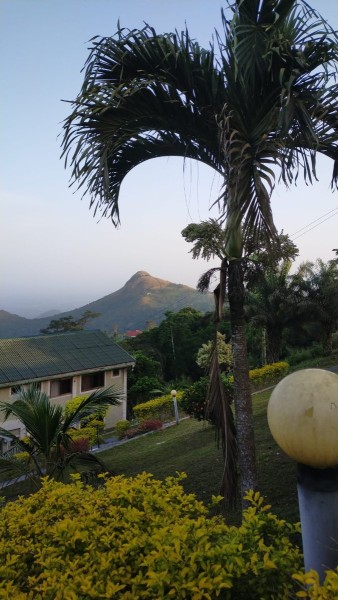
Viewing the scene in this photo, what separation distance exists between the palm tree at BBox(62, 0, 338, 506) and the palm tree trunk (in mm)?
11

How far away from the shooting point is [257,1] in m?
3.57

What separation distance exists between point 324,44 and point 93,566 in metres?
4.32

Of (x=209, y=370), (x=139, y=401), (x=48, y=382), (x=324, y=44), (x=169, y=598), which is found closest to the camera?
(x=169, y=598)

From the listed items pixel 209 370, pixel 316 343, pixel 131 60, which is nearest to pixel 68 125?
pixel 131 60

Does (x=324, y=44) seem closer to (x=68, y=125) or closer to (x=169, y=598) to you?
(x=68, y=125)

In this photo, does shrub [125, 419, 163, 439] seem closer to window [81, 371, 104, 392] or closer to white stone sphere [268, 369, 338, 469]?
window [81, 371, 104, 392]

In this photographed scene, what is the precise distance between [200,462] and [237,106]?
7527 millimetres

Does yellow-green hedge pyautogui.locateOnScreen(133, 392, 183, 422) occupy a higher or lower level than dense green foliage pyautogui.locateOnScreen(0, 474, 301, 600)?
lower

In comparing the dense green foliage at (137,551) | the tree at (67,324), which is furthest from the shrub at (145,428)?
the tree at (67,324)

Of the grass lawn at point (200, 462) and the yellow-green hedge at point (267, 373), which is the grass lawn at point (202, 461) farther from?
the yellow-green hedge at point (267, 373)

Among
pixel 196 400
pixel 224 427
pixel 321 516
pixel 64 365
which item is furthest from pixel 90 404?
pixel 64 365

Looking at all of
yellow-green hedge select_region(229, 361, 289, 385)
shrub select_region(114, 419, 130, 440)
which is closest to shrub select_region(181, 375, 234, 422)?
shrub select_region(114, 419, 130, 440)

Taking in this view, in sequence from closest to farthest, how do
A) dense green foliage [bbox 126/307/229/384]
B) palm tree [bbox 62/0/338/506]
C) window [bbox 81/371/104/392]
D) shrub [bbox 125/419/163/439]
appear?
palm tree [bbox 62/0/338/506]
shrub [bbox 125/419/163/439]
window [bbox 81/371/104/392]
dense green foliage [bbox 126/307/229/384]

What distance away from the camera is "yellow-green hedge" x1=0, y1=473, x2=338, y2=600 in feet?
5.92
